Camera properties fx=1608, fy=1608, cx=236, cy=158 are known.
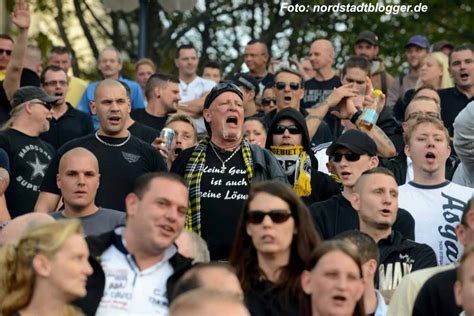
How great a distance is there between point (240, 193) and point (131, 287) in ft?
8.83

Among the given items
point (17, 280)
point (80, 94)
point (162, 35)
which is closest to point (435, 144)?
point (17, 280)

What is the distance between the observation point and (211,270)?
360 inches

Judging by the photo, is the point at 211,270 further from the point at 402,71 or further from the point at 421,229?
the point at 402,71

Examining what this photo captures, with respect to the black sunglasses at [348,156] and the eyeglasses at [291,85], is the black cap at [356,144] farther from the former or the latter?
the eyeglasses at [291,85]

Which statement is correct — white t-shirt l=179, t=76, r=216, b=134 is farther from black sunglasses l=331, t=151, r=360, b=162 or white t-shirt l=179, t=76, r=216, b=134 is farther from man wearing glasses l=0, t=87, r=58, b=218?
black sunglasses l=331, t=151, r=360, b=162

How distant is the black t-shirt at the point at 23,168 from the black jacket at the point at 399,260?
3.80 m

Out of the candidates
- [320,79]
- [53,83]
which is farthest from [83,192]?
[320,79]

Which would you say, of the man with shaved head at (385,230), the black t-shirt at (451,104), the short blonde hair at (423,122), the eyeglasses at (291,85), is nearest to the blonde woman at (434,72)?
the black t-shirt at (451,104)

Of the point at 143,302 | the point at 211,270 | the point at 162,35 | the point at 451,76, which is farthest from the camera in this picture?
the point at 162,35

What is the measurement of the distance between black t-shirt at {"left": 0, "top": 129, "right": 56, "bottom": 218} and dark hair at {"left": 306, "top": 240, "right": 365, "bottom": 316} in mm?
4984

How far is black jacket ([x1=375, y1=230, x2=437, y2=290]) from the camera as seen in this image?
37.6 ft

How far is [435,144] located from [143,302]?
4.07m

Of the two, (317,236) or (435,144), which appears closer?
(317,236)

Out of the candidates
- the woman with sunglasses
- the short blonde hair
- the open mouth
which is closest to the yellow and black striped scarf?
the open mouth
